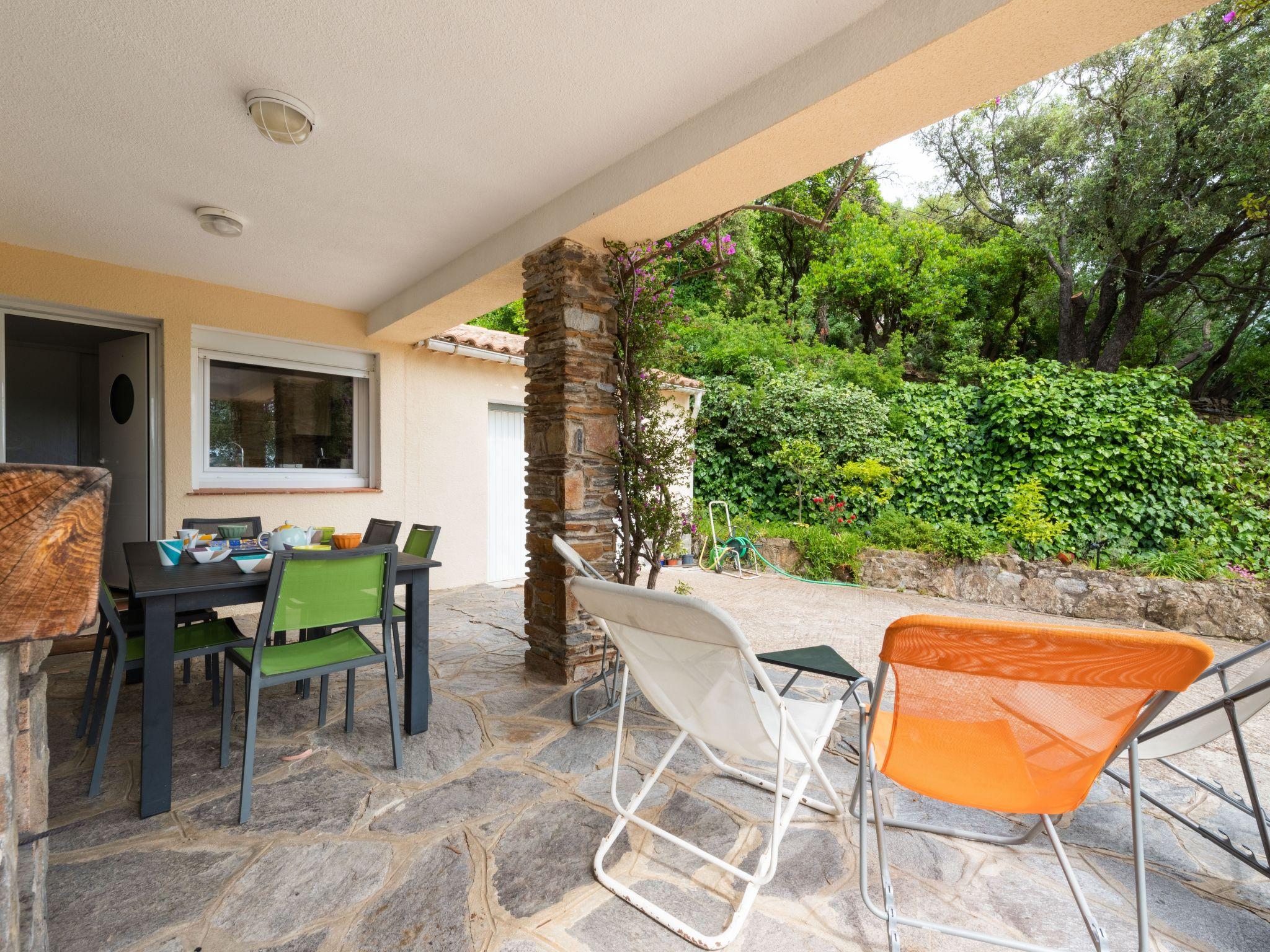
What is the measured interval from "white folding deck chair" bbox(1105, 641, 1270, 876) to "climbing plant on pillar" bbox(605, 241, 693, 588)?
88.9 inches

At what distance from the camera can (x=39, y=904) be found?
850 mm

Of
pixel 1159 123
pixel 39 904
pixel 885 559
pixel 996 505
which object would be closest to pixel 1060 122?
pixel 1159 123

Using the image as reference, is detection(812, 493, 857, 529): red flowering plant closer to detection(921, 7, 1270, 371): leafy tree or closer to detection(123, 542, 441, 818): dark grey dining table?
detection(921, 7, 1270, 371): leafy tree

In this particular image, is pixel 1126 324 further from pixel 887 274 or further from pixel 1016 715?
pixel 1016 715

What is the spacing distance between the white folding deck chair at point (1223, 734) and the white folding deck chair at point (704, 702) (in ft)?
2.64

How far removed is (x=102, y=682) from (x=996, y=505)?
8007 mm

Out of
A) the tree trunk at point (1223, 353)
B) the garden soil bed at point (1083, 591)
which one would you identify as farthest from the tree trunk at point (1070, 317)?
the garden soil bed at point (1083, 591)

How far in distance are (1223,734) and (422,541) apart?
3.28 metres

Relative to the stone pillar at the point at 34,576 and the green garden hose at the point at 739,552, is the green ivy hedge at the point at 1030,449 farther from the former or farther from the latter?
the stone pillar at the point at 34,576

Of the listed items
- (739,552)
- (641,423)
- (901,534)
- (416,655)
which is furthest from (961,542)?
(416,655)

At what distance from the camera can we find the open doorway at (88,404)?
14.8ft

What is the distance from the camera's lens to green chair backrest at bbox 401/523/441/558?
9.85 ft

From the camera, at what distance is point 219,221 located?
11.1 feet

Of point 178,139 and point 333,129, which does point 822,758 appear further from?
point 178,139
